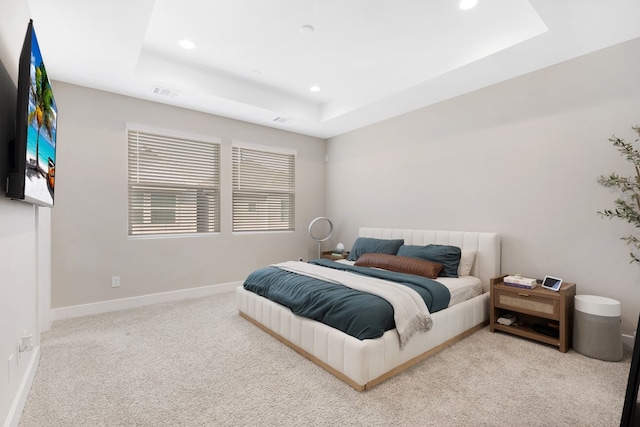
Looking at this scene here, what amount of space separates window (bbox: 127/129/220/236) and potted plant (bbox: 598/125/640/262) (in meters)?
4.62

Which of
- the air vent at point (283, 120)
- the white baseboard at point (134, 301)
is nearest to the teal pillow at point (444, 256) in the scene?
the air vent at point (283, 120)

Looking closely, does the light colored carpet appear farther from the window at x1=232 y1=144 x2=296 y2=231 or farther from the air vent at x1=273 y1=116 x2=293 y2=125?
the air vent at x1=273 y1=116 x2=293 y2=125

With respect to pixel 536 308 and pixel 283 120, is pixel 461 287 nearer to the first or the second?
pixel 536 308

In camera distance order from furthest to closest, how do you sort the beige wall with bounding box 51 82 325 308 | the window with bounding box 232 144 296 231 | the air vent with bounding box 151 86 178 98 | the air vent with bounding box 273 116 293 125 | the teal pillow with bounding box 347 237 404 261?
the window with bounding box 232 144 296 231
the air vent with bounding box 273 116 293 125
the teal pillow with bounding box 347 237 404 261
the air vent with bounding box 151 86 178 98
the beige wall with bounding box 51 82 325 308

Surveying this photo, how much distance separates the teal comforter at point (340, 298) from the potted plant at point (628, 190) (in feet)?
5.17

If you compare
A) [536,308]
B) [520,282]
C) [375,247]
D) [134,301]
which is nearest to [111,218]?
[134,301]

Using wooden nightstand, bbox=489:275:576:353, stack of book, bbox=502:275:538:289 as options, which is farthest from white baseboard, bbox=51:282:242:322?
stack of book, bbox=502:275:538:289

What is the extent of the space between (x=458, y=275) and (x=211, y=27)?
366 cm

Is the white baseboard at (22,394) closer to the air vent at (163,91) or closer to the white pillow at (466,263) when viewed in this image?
the air vent at (163,91)

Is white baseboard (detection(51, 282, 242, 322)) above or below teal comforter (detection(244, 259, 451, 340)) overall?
below

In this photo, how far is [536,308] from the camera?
9.21ft

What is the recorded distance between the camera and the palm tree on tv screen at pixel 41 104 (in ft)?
5.68

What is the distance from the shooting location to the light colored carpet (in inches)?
72.2

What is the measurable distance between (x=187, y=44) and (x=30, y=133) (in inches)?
81.4
